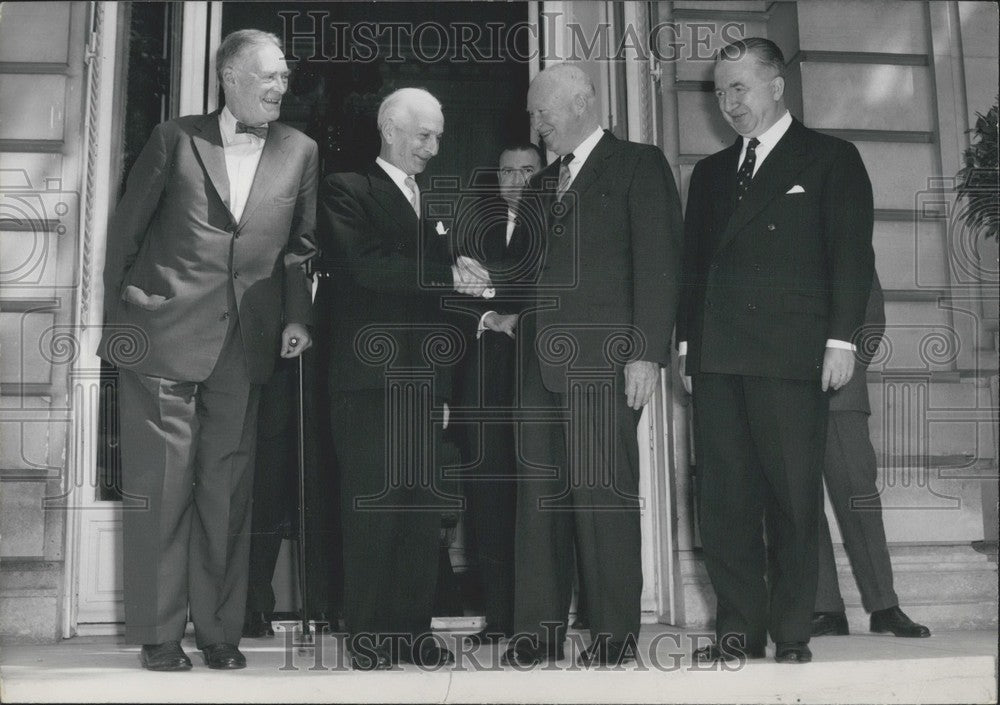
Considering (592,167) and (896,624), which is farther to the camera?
(896,624)

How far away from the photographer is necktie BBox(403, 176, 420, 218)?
4.16 m

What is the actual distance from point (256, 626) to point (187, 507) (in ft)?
2.04

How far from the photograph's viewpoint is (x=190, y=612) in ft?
12.8

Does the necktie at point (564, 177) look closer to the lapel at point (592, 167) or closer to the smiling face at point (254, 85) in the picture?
the lapel at point (592, 167)

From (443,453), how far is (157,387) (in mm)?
1071

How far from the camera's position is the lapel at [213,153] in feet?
13.3

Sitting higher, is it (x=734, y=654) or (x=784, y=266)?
(x=784, y=266)

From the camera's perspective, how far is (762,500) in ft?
13.1

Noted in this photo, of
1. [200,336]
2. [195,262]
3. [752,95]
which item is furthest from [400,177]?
[752,95]

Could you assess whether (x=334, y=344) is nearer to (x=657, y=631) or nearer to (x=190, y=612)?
(x=190, y=612)

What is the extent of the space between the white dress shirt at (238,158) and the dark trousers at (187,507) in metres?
0.51

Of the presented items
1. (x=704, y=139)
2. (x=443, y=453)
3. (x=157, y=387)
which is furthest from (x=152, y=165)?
(x=704, y=139)

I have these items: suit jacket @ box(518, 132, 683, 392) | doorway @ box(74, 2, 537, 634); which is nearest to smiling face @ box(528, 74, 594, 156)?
suit jacket @ box(518, 132, 683, 392)

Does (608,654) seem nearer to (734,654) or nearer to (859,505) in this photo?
(734,654)
